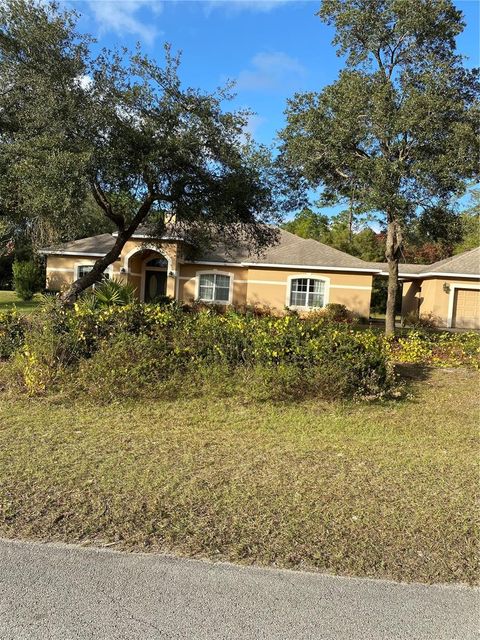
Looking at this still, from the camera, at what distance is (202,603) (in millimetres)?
2891

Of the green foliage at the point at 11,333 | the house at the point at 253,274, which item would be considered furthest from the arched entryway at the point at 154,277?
the green foliage at the point at 11,333

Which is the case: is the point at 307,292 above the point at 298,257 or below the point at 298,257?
below

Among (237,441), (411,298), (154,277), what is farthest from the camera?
(411,298)

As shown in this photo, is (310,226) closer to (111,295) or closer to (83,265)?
(83,265)

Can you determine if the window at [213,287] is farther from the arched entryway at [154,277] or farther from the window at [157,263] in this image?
the window at [157,263]

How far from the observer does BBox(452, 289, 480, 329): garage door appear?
26.2 metres

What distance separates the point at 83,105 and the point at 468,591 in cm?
1169

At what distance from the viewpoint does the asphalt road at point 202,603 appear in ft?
8.75

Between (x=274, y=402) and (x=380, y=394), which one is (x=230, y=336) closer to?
(x=274, y=402)

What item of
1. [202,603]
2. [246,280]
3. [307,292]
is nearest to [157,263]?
[246,280]

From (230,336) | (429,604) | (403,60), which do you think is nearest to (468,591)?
(429,604)

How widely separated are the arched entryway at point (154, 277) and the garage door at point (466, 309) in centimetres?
1508

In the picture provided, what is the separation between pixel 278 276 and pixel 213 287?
10.8 ft

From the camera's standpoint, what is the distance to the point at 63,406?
700cm
